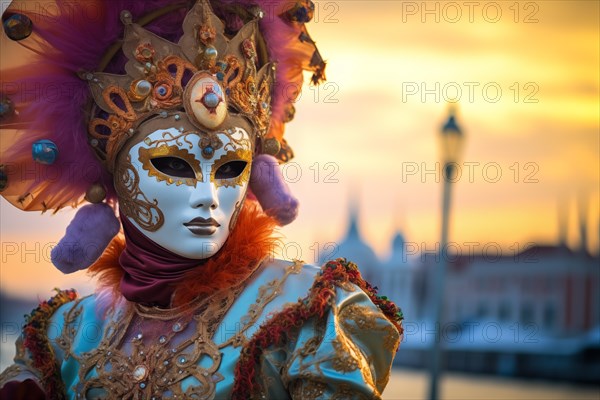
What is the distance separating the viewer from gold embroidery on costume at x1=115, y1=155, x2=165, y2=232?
4.11 meters

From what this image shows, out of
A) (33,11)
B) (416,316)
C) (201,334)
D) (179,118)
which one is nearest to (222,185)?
(179,118)

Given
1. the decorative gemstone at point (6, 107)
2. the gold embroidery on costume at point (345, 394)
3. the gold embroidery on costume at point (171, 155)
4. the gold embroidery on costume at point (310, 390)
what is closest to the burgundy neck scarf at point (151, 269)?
the gold embroidery on costume at point (171, 155)

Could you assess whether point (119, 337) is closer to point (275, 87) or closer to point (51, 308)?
point (51, 308)

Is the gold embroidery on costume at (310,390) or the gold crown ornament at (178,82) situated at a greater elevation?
the gold crown ornament at (178,82)

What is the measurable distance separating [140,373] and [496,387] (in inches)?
1143

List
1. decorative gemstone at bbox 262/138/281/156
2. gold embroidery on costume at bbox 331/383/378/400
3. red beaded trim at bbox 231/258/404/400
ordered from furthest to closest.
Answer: decorative gemstone at bbox 262/138/281/156
red beaded trim at bbox 231/258/404/400
gold embroidery on costume at bbox 331/383/378/400

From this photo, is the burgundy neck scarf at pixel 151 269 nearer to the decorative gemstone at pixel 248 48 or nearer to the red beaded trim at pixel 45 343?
the red beaded trim at pixel 45 343

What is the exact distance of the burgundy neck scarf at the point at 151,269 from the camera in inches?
164

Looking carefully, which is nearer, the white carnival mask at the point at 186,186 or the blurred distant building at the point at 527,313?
the white carnival mask at the point at 186,186

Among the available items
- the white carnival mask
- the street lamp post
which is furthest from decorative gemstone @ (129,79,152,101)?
the street lamp post

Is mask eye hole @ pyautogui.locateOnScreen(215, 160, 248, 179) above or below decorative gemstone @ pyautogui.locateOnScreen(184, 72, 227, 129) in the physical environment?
below

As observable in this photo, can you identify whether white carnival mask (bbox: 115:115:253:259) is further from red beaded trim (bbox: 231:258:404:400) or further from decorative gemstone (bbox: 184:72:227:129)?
red beaded trim (bbox: 231:258:404:400)

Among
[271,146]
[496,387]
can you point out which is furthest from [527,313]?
[271,146]

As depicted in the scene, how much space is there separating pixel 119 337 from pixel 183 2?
1325 mm
